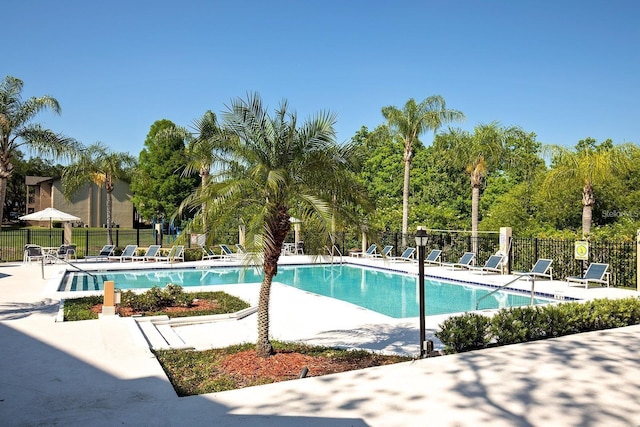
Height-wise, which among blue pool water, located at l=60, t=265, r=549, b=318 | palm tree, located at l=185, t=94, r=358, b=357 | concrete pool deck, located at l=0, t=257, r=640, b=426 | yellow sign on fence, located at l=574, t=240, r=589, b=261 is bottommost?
blue pool water, located at l=60, t=265, r=549, b=318

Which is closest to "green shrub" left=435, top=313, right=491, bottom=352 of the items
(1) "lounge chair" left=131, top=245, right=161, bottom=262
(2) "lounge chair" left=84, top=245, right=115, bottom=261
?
(1) "lounge chair" left=131, top=245, right=161, bottom=262

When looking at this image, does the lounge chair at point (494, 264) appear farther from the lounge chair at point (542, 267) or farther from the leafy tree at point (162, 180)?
the leafy tree at point (162, 180)

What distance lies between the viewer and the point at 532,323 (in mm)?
8539

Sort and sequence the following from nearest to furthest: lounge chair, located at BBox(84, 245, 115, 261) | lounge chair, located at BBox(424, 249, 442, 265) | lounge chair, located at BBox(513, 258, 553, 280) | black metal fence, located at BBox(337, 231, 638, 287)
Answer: black metal fence, located at BBox(337, 231, 638, 287), lounge chair, located at BBox(513, 258, 553, 280), lounge chair, located at BBox(424, 249, 442, 265), lounge chair, located at BBox(84, 245, 115, 261)

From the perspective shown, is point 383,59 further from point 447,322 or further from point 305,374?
point 305,374

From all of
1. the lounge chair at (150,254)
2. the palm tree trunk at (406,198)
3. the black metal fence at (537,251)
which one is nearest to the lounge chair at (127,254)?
the lounge chair at (150,254)

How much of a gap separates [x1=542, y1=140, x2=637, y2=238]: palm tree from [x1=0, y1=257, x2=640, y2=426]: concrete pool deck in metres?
11.1

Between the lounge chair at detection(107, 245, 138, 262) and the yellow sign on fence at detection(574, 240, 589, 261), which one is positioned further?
the lounge chair at detection(107, 245, 138, 262)

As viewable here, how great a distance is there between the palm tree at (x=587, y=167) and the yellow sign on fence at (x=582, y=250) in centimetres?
145

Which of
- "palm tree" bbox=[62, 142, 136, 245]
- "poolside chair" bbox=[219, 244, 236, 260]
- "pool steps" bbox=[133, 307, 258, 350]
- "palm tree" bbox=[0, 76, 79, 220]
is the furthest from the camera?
"palm tree" bbox=[62, 142, 136, 245]

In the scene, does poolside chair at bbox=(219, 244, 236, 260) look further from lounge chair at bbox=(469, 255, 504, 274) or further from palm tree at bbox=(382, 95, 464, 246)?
lounge chair at bbox=(469, 255, 504, 274)

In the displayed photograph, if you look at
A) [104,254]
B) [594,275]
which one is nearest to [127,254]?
[104,254]

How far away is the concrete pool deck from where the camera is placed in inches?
190

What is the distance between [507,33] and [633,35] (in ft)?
14.1
